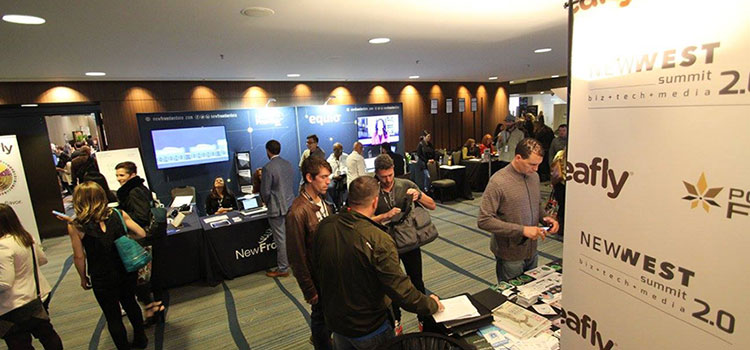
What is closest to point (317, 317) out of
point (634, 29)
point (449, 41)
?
point (634, 29)

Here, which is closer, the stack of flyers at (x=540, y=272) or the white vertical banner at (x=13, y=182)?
the stack of flyers at (x=540, y=272)

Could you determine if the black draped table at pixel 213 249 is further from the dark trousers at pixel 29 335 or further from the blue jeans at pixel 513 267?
the blue jeans at pixel 513 267

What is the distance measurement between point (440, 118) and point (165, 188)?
710 cm

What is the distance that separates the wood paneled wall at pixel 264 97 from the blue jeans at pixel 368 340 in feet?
21.3

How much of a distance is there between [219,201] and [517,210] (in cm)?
402

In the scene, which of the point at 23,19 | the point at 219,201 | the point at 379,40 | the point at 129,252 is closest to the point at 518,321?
the point at 129,252

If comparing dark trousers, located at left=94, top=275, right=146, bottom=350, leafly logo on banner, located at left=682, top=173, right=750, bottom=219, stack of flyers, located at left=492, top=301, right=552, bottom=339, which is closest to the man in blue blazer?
dark trousers, located at left=94, top=275, right=146, bottom=350

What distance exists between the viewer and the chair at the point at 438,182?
22.4 ft

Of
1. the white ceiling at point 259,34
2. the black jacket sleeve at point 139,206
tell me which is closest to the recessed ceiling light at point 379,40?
the white ceiling at point 259,34

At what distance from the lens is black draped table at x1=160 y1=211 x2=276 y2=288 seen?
3812mm

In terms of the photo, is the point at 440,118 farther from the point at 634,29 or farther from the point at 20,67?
the point at 634,29

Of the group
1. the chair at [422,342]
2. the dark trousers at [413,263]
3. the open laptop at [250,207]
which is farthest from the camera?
the open laptop at [250,207]

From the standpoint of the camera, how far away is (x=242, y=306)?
11.5ft

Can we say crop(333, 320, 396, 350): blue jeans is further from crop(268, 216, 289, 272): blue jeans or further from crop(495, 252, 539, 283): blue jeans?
crop(268, 216, 289, 272): blue jeans
